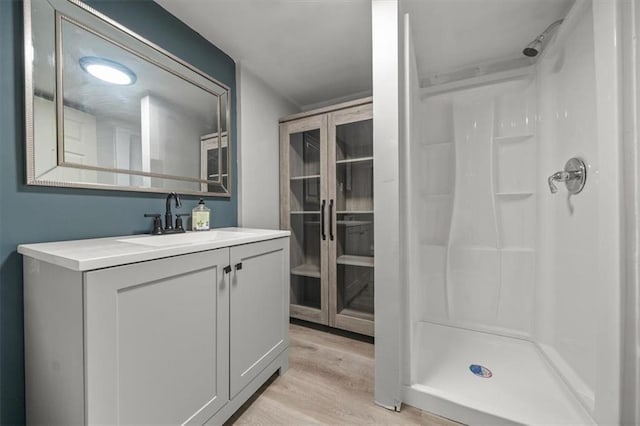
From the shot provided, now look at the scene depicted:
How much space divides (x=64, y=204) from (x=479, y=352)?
251 centimetres

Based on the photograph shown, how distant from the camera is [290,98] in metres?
2.51

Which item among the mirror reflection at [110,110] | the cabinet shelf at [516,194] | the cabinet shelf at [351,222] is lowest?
the cabinet shelf at [351,222]

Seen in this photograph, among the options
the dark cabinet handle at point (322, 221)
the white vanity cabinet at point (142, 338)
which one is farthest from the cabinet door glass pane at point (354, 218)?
the white vanity cabinet at point (142, 338)

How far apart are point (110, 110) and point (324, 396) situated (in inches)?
71.6

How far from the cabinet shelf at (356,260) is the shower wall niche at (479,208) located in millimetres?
394

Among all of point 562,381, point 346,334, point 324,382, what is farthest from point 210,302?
point 562,381

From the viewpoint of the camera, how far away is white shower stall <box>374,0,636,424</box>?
96cm

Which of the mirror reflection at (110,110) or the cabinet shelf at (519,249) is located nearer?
A: the mirror reflection at (110,110)

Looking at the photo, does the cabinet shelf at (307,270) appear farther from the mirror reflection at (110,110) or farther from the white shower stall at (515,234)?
the mirror reflection at (110,110)

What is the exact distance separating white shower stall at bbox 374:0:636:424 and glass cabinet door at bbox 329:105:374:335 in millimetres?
398

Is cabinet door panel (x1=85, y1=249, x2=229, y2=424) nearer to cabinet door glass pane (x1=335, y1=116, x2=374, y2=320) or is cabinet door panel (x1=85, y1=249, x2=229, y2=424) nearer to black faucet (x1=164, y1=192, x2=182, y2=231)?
black faucet (x1=164, y1=192, x2=182, y2=231)

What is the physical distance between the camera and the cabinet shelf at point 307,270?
2162mm

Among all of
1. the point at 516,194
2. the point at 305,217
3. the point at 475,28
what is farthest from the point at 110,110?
the point at 516,194

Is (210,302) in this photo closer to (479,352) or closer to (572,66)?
(479,352)
